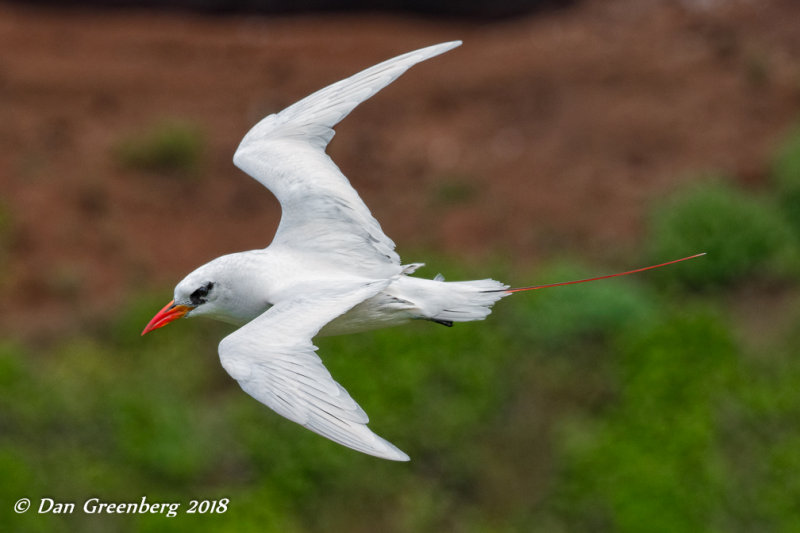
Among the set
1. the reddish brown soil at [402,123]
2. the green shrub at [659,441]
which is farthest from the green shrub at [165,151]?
the green shrub at [659,441]

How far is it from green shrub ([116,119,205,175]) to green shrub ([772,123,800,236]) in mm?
10131

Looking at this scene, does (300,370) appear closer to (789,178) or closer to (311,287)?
(311,287)

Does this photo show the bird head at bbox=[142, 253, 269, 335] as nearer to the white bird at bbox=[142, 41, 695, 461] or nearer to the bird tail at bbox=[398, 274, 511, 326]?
the white bird at bbox=[142, 41, 695, 461]

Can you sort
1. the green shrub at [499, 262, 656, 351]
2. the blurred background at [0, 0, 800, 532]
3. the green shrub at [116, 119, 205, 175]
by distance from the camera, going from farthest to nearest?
1. the green shrub at [116, 119, 205, 175]
2. the green shrub at [499, 262, 656, 351]
3. the blurred background at [0, 0, 800, 532]

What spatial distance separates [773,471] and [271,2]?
15.6 meters

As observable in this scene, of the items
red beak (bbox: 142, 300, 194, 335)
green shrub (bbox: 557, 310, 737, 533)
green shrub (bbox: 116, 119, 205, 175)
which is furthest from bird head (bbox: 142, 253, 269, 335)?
green shrub (bbox: 116, 119, 205, 175)

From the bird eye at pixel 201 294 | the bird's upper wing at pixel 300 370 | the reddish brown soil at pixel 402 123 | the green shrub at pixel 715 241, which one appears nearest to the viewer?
the bird's upper wing at pixel 300 370

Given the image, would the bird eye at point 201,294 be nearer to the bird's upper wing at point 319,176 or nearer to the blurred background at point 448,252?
the bird's upper wing at point 319,176

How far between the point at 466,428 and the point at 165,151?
1018cm

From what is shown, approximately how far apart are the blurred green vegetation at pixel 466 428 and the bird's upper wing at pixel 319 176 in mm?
7525

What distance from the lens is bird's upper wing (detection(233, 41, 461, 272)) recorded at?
826 cm

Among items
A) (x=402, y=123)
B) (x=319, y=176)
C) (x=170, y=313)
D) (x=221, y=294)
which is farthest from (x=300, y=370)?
(x=402, y=123)

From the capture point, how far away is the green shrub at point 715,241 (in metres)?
20.4

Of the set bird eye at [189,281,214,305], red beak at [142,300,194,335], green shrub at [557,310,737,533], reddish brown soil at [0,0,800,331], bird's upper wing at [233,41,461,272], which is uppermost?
bird's upper wing at [233,41,461,272]
